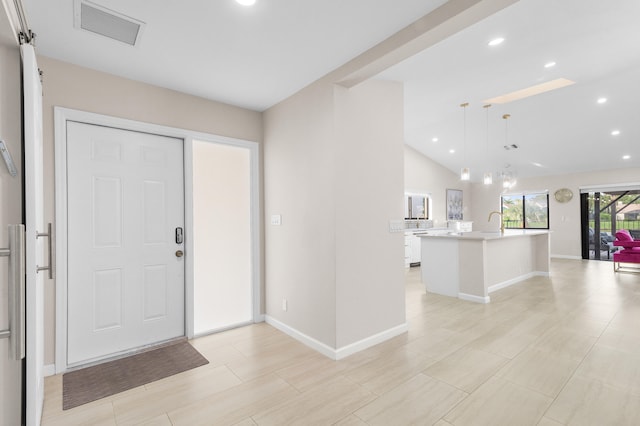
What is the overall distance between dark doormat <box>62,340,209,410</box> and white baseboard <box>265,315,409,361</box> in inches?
35.2

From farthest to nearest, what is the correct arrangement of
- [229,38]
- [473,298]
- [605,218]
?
[605,218] < [473,298] < [229,38]

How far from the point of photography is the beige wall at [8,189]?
5.00 ft

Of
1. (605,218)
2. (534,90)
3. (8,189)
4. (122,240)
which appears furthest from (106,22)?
(605,218)

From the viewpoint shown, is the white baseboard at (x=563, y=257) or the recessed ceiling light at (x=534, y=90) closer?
the recessed ceiling light at (x=534, y=90)

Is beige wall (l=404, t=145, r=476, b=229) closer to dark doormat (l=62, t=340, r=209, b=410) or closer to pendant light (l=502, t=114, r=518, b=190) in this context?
pendant light (l=502, t=114, r=518, b=190)

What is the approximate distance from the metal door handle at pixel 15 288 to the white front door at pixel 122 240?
5.78ft

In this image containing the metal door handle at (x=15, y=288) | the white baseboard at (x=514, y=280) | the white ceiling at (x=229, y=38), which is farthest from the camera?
the white baseboard at (x=514, y=280)

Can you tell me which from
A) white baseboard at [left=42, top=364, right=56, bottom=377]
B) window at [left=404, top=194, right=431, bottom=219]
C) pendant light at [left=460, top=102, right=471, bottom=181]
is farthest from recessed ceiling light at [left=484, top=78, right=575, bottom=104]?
white baseboard at [left=42, top=364, right=56, bottom=377]

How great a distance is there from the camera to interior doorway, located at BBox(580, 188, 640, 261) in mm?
7992

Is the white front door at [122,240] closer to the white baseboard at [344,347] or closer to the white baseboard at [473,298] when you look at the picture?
the white baseboard at [344,347]

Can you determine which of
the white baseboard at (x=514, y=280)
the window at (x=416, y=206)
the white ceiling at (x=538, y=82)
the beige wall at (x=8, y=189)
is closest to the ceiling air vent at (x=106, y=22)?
the beige wall at (x=8, y=189)

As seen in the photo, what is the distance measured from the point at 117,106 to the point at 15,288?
2.24 m

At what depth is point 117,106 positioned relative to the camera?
9.24 ft

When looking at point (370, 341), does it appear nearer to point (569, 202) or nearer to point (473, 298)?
point (473, 298)
